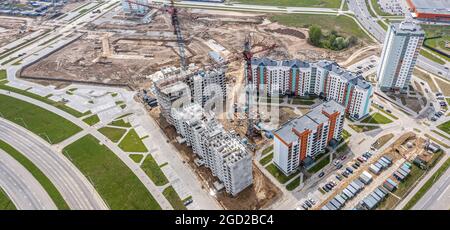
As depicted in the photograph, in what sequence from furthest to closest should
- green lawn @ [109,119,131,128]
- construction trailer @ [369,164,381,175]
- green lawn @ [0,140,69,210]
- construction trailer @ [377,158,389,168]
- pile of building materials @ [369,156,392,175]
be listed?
green lawn @ [109,119,131,128]
construction trailer @ [377,158,389,168]
pile of building materials @ [369,156,392,175]
construction trailer @ [369,164,381,175]
green lawn @ [0,140,69,210]

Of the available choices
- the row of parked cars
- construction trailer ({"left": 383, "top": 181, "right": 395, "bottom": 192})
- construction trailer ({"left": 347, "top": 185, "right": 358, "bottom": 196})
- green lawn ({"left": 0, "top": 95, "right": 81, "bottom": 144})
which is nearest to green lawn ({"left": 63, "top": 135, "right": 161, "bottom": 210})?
green lawn ({"left": 0, "top": 95, "right": 81, "bottom": 144})

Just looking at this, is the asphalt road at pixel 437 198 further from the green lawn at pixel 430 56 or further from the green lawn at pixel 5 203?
the green lawn at pixel 5 203

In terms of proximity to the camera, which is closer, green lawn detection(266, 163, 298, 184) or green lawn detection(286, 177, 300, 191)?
green lawn detection(286, 177, 300, 191)

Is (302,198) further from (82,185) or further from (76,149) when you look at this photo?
(76,149)

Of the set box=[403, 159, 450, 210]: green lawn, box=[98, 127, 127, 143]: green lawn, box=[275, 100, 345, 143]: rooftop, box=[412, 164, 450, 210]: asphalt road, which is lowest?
box=[412, 164, 450, 210]: asphalt road

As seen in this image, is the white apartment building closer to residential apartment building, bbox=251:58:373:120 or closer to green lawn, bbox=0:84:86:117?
residential apartment building, bbox=251:58:373:120

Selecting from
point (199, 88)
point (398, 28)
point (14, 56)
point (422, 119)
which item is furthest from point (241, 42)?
point (14, 56)
